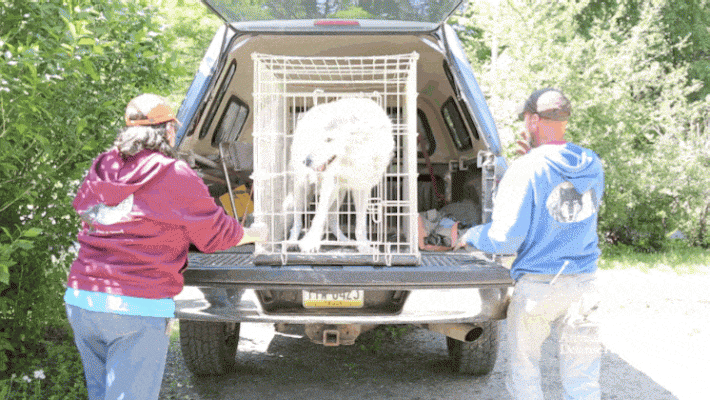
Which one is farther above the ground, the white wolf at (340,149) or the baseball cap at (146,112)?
the baseball cap at (146,112)

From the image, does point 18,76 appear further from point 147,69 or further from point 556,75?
point 556,75

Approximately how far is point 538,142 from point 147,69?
7.94 feet

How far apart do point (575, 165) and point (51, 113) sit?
2604 millimetres

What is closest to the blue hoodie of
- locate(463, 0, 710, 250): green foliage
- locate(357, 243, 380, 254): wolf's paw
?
locate(357, 243, 380, 254): wolf's paw

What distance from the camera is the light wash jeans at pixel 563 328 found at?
2744 millimetres

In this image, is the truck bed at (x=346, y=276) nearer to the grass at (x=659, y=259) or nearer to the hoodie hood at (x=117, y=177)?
the hoodie hood at (x=117, y=177)

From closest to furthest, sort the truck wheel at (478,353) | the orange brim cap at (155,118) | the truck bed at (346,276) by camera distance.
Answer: the orange brim cap at (155,118)
the truck bed at (346,276)
the truck wheel at (478,353)

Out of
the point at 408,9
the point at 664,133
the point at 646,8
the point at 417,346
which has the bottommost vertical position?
the point at 417,346

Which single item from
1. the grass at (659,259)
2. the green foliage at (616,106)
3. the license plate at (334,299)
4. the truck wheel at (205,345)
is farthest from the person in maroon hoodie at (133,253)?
the grass at (659,259)

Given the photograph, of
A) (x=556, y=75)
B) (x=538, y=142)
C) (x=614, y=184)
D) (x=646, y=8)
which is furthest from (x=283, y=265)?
(x=646, y=8)

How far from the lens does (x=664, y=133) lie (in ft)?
43.2

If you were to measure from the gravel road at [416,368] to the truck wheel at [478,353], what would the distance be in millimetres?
99

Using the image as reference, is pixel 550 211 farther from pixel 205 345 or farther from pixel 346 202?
pixel 205 345

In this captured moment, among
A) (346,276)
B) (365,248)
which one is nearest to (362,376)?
(365,248)
